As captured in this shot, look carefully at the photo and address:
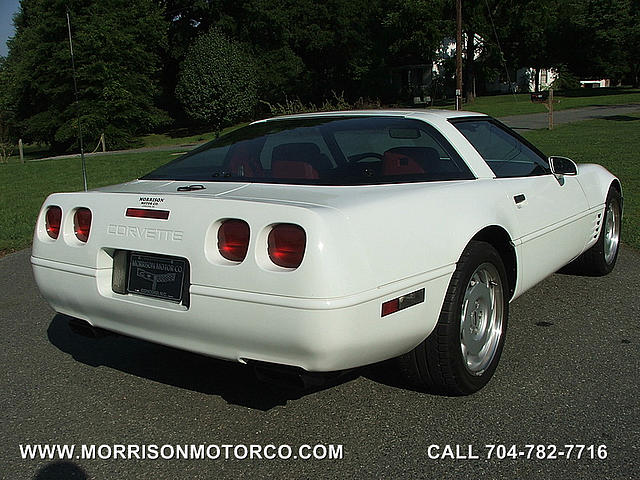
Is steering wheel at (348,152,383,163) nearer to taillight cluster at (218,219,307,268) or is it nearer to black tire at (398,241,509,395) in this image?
black tire at (398,241,509,395)

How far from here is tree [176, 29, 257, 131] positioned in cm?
4056

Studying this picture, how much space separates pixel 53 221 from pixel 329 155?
1462 mm

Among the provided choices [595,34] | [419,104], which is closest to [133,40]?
[419,104]

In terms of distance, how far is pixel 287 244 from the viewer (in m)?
2.67

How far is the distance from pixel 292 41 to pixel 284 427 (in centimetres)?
5528

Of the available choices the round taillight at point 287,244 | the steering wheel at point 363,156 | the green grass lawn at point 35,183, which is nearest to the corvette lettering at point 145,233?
the round taillight at point 287,244

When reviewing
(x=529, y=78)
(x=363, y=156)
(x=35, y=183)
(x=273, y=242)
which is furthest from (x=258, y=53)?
(x=273, y=242)

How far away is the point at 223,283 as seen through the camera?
274 centimetres

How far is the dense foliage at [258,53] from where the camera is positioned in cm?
4294

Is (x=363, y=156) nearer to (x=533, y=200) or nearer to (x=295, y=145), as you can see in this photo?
(x=295, y=145)

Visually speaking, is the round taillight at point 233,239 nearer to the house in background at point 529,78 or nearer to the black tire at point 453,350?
the black tire at point 453,350

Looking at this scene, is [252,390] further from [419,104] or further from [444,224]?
[419,104]

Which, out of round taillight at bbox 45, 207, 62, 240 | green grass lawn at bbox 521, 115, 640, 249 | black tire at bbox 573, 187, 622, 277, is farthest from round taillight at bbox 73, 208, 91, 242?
green grass lawn at bbox 521, 115, 640, 249

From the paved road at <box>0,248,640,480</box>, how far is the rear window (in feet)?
3.37
